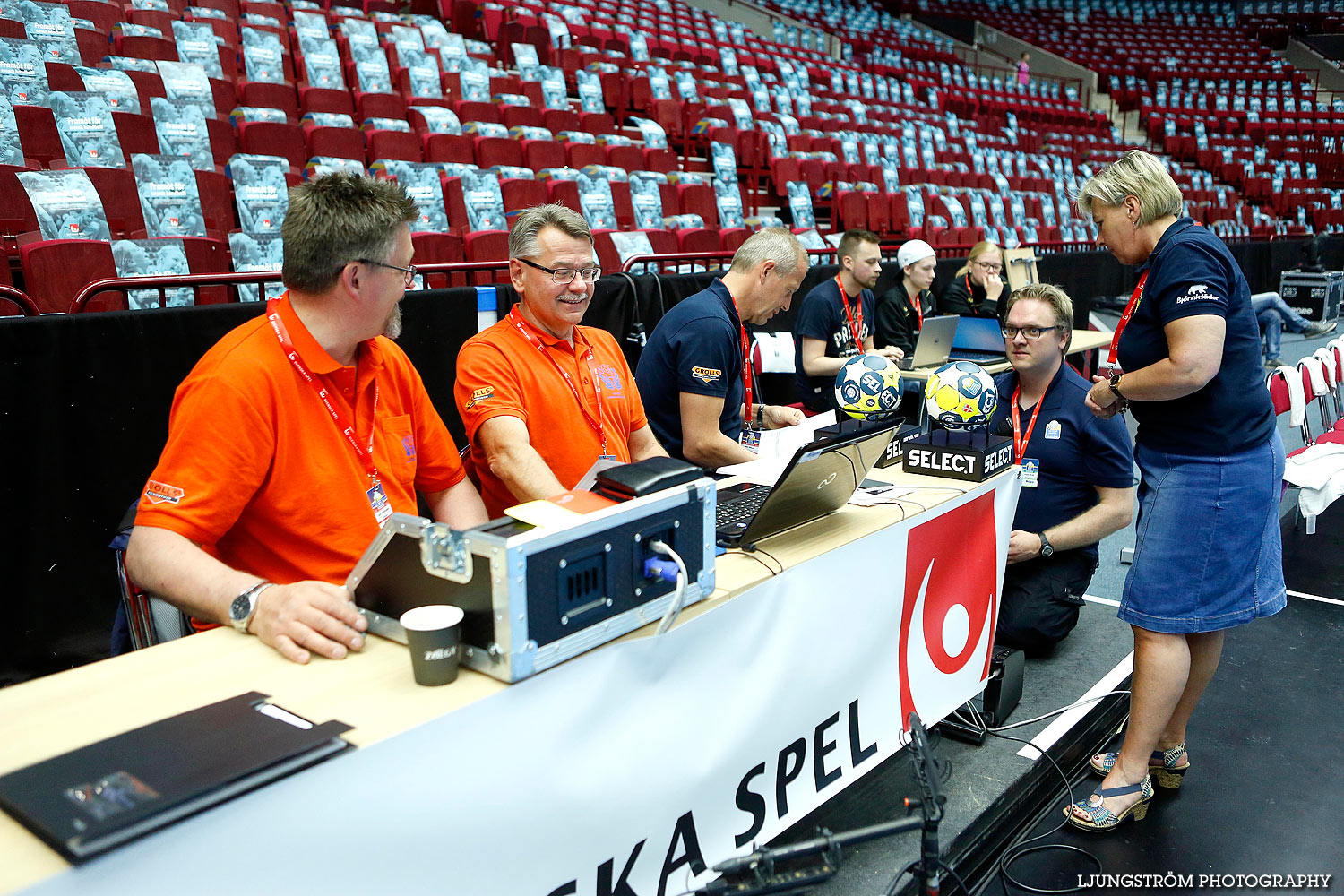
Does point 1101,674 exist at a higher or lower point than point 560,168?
lower

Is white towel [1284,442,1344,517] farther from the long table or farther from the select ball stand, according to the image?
the long table

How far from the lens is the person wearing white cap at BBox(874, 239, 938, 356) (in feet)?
19.8

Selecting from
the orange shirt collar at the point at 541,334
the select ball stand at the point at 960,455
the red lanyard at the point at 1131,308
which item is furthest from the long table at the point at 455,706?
the orange shirt collar at the point at 541,334

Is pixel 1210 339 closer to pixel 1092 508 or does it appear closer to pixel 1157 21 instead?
pixel 1092 508

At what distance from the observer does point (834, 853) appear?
1.41 metres

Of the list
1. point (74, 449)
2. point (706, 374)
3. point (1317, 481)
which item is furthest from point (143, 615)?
point (1317, 481)

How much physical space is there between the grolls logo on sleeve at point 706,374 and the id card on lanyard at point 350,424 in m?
1.20

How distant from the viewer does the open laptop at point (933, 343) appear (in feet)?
17.0

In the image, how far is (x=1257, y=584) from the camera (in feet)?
7.38

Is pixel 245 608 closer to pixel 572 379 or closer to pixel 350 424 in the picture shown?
pixel 350 424

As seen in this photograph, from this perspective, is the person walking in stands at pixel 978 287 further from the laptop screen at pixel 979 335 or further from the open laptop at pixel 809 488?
the open laptop at pixel 809 488

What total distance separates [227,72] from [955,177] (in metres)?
8.95

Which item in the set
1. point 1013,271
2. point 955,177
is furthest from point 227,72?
point 955,177

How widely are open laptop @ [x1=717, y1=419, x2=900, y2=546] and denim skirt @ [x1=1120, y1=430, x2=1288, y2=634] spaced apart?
76 cm
